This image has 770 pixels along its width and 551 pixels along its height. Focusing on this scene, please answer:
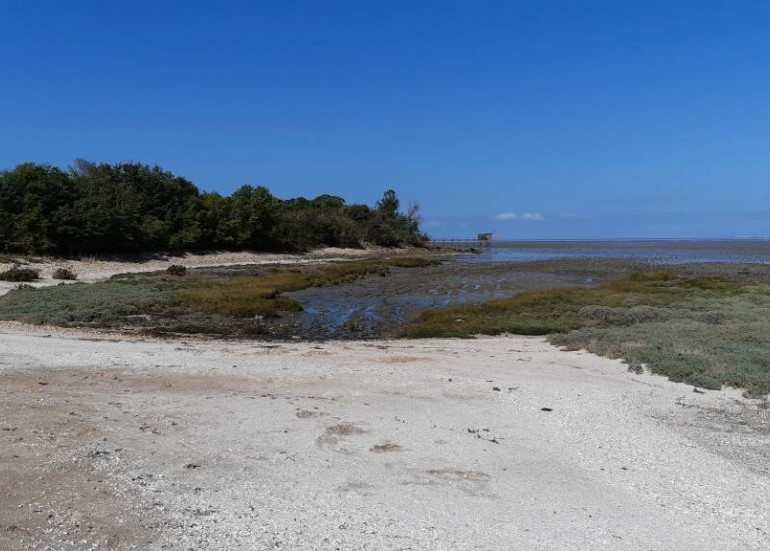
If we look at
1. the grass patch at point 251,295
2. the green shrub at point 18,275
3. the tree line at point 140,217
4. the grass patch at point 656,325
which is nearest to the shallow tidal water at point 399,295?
the grass patch at point 251,295

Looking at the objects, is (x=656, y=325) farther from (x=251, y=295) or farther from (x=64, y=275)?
(x=64, y=275)

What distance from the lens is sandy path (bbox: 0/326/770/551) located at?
23.0 ft

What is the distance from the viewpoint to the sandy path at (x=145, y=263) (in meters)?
45.0

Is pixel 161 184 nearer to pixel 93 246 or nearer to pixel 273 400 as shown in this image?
pixel 93 246

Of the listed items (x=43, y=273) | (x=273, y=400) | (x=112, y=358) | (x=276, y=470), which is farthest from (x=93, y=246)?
(x=276, y=470)

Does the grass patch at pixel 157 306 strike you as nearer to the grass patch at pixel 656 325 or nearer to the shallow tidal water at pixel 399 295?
the shallow tidal water at pixel 399 295

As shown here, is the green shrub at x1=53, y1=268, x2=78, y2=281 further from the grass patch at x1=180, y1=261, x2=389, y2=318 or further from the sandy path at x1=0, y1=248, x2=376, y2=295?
the grass patch at x1=180, y1=261, x2=389, y2=318

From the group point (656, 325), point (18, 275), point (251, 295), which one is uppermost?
point (18, 275)

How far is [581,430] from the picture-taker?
1145 centimetres

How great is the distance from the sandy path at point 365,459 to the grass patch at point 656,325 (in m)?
1.54

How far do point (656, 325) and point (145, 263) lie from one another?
164 feet

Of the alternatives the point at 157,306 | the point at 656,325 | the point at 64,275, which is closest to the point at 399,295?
the point at 157,306

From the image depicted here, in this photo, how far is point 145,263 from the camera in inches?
2431

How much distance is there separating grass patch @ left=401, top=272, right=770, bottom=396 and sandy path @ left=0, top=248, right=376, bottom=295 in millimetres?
24526
